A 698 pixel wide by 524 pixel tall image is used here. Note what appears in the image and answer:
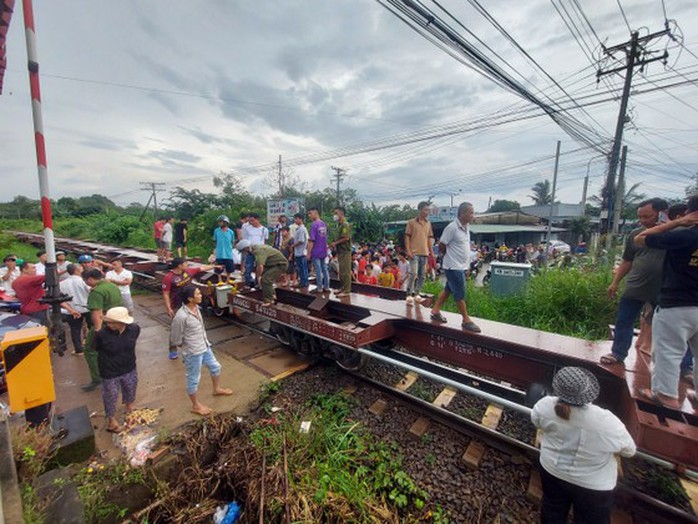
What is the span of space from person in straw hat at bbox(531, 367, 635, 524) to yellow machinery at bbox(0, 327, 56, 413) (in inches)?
157

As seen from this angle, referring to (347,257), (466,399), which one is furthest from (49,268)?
(466,399)

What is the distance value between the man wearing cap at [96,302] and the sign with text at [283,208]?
10.9 m

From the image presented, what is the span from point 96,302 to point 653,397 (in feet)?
19.5

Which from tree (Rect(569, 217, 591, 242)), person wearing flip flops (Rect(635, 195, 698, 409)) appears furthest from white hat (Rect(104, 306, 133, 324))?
tree (Rect(569, 217, 591, 242))

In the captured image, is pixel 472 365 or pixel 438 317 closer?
pixel 472 365

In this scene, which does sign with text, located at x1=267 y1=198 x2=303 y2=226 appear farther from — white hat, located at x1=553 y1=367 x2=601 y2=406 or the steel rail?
white hat, located at x1=553 y1=367 x2=601 y2=406

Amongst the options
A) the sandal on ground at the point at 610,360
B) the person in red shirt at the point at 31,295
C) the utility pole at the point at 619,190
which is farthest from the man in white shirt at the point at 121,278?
the utility pole at the point at 619,190

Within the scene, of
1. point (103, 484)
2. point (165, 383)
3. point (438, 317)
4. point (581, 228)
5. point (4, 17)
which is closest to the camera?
point (4, 17)

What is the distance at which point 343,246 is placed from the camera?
584cm

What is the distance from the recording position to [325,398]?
430 cm

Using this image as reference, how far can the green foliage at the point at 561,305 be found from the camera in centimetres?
608

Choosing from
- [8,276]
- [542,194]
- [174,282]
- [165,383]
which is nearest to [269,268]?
[174,282]

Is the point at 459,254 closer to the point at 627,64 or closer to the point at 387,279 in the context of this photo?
the point at 387,279

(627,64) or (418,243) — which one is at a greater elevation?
(627,64)
